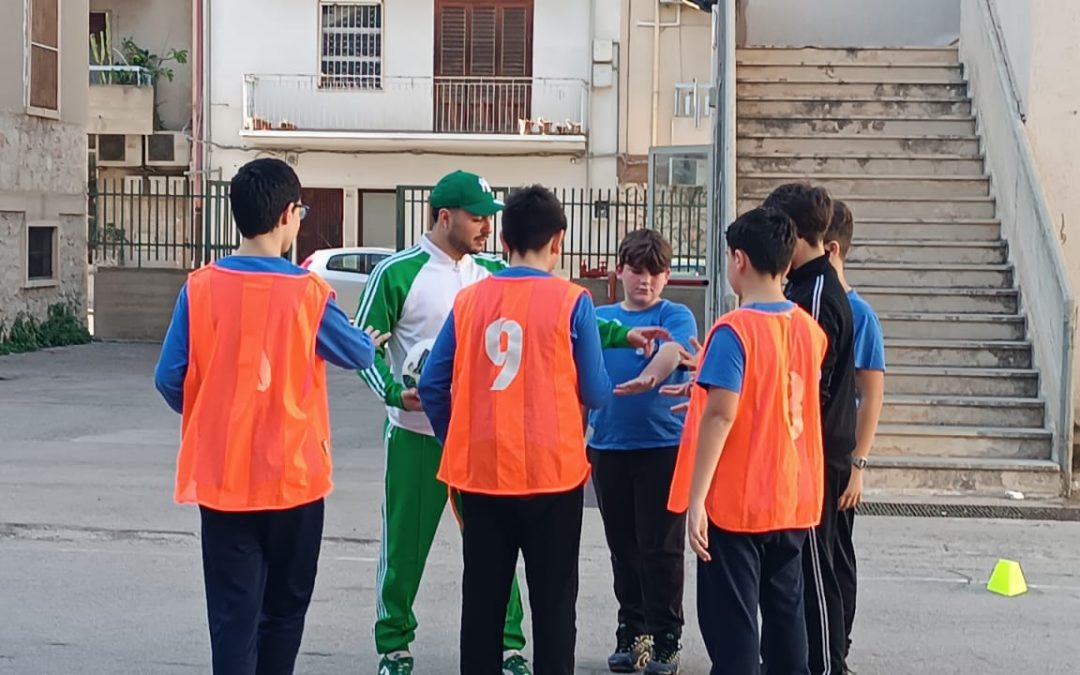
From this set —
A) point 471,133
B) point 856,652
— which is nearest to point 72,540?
point 856,652

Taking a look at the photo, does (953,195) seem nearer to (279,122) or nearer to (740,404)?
(740,404)

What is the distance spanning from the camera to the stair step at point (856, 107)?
13.2 m

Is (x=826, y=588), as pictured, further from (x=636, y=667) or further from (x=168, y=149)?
(x=168, y=149)

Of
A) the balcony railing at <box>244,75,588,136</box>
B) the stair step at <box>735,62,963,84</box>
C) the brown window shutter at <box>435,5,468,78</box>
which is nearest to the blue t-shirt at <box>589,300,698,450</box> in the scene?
the stair step at <box>735,62,963,84</box>

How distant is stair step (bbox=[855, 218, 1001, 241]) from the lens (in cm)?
1185

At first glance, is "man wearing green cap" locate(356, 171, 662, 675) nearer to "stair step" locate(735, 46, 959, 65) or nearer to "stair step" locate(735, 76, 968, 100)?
"stair step" locate(735, 76, 968, 100)

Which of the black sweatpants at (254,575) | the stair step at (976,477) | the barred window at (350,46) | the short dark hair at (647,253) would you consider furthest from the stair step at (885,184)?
the barred window at (350,46)

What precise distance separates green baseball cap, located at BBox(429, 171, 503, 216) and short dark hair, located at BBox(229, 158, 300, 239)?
864 millimetres

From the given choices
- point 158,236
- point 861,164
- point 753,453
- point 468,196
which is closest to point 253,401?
point 468,196

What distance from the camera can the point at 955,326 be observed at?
433 inches

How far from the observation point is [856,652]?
609 centimetres

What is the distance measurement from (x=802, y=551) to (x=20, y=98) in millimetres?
17569

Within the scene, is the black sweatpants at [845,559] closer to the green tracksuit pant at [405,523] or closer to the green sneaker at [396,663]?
the green tracksuit pant at [405,523]

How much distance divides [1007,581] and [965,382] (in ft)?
11.5
